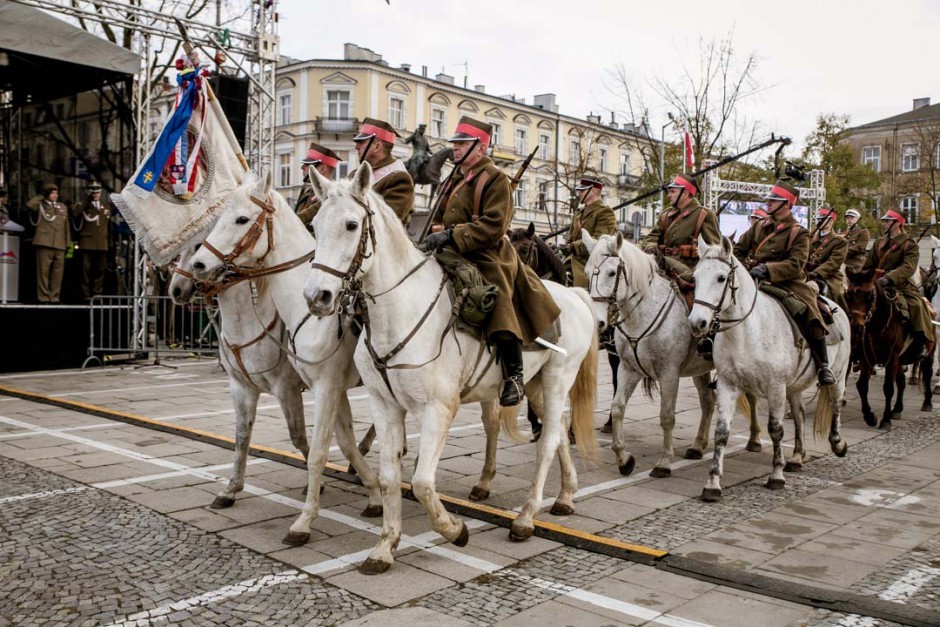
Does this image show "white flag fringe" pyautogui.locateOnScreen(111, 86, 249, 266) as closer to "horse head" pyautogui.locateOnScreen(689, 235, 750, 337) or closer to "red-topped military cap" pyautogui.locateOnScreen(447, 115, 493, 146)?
"red-topped military cap" pyautogui.locateOnScreen(447, 115, 493, 146)

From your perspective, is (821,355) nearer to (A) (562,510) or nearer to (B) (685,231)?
(B) (685,231)

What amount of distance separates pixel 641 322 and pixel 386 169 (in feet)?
10.6

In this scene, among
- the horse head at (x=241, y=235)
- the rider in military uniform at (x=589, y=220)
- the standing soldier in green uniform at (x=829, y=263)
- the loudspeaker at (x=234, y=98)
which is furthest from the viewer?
the loudspeaker at (x=234, y=98)

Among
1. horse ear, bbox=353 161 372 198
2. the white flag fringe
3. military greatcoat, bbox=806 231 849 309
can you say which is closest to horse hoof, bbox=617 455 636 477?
horse ear, bbox=353 161 372 198

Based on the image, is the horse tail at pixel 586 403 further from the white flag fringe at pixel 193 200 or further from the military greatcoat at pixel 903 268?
the military greatcoat at pixel 903 268

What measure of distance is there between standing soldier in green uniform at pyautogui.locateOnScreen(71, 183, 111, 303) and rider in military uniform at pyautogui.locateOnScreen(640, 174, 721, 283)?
1114 centimetres

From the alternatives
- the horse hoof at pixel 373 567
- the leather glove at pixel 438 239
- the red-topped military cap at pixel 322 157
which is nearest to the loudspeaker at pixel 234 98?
the red-topped military cap at pixel 322 157

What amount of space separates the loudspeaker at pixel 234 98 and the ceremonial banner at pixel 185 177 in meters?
7.81

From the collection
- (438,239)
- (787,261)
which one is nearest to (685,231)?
(787,261)

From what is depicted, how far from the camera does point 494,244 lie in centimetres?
559

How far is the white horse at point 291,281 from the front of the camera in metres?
5.50

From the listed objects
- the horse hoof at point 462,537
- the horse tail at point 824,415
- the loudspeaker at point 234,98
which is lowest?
the horse hoof at point 462,537

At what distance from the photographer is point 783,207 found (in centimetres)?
829

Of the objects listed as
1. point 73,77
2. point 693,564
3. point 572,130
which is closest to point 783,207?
point 693,564
